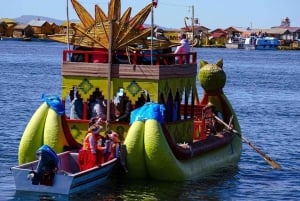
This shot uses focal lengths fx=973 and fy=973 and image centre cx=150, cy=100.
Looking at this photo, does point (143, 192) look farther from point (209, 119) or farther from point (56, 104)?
point (209, 119)

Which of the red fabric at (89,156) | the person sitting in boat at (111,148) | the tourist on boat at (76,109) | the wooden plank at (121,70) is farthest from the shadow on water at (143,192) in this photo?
the wooden plank at (121,70)

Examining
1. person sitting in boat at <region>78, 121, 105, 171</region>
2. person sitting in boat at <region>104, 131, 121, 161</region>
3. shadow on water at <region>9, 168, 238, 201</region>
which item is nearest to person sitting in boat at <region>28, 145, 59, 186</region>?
shadow on water at <region>9, 168, 238, 201</region>

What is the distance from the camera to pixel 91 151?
25016 mm

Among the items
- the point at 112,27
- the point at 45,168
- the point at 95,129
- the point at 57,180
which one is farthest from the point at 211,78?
the point at 45,168

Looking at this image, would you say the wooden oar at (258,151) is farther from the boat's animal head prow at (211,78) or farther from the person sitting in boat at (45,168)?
the person sitting in boat at (45,168)

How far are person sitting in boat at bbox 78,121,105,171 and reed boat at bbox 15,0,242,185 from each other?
1.98ft

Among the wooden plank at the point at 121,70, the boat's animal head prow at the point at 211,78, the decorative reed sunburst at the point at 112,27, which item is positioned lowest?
the boat's animal head prow at the point at 211,78

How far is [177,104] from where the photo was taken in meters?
28.2

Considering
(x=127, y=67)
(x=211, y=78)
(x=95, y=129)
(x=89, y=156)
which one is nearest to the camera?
(x=95, y=129)

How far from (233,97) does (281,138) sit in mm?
21730

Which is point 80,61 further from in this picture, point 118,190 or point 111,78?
point 118,190

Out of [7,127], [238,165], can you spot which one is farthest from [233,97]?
[238,165]

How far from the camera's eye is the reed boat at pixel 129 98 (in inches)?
998

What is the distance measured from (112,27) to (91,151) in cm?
363
